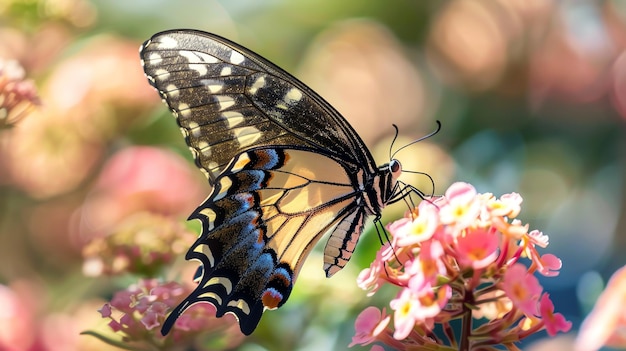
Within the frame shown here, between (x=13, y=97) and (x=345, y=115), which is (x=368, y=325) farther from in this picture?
(x=345, y=115)

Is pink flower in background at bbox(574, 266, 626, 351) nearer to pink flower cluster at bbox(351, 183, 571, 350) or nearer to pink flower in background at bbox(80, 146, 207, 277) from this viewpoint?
pink flower cluster at bbox(351, 183, 571, 350)

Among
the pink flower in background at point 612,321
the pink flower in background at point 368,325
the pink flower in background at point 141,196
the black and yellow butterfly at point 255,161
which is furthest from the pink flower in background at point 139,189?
the pink flower in background at point 612,321

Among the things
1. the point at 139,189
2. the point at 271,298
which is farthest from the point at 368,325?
the point at 139,189

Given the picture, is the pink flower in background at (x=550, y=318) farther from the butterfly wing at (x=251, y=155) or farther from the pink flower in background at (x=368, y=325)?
the butterfly wing at (x=251, y=155)

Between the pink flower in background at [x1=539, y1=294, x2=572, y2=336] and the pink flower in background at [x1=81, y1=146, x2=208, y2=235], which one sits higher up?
the pink flower in background at [x1=81, y1=146, x2=208, y2=235]

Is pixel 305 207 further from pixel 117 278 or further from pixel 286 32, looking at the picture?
pixel 286 32

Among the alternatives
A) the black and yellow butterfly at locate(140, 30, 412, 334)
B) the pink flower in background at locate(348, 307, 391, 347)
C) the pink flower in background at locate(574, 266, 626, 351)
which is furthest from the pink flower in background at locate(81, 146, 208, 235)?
the pink flower in background at locate(574, 266, 626, 351)
